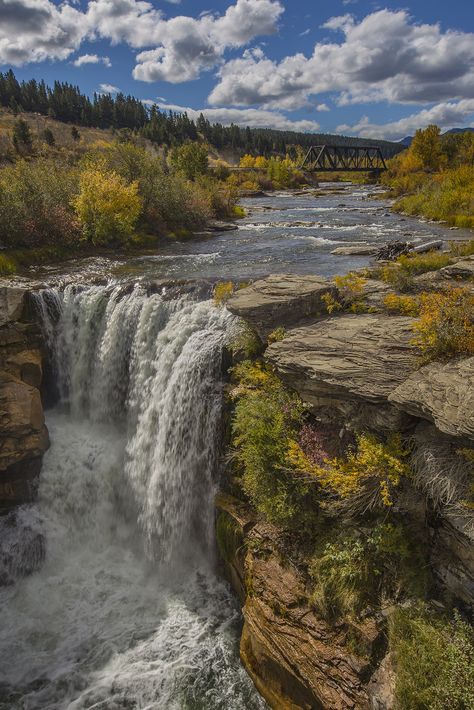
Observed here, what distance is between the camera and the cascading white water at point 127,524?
987 cm

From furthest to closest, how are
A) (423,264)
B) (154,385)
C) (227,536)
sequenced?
(423,264)
(154,385)
(227,536)

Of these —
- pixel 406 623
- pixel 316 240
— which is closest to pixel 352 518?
pixel 406 623

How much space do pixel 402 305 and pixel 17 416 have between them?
11692 mm

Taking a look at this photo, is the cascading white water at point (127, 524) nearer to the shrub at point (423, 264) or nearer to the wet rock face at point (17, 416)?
the wet rock face at point (17, 416)

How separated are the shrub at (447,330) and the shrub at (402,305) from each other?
1497 mm

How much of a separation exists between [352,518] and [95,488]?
8.75 meters

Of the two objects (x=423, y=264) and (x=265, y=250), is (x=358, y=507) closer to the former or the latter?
(x=423, y=264)

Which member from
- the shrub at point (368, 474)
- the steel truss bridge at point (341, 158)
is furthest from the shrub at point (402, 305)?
the steel truss bridge at point (341, 158)

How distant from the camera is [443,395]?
750 cm

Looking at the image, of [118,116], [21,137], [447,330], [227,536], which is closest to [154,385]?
[227,536]

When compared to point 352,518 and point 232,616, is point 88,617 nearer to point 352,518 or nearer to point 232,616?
point 232,616

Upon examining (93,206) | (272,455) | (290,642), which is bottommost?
(290,642)

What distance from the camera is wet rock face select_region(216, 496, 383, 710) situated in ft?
24.6

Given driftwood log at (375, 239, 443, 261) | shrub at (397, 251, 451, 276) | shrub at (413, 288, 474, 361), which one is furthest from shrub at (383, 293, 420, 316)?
driftwood log at (375, 239, 443, 261)
